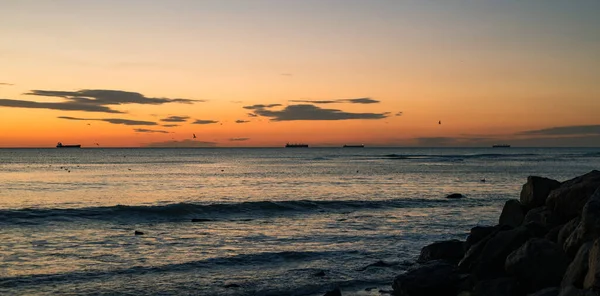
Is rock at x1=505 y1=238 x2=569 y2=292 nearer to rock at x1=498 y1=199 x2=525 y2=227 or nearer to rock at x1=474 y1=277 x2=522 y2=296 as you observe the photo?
rock at x1=474 y1=277 x2=522 y2=296

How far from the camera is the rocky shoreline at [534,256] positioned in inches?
442

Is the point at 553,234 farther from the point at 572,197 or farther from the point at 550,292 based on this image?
the point at 550,292

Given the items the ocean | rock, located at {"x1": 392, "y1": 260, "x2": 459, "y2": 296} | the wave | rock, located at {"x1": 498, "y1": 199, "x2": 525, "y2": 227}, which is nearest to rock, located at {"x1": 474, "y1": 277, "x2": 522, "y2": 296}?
rock, located at {"x1": 392, "y1": 260, "x2": 459, "y2": 296}

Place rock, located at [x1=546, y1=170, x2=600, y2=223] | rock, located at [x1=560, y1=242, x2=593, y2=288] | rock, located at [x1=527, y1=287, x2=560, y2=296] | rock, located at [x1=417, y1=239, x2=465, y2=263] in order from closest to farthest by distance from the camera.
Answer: rock, located at [x1=560, y1=242, x2=593, y2=288] → rock, located at [x1=527, y1=287, x2=560, y2=296] → rock, located at [x1=546, y1=170, x2=600, y2=223] → rock, located at [x1=417, y1=239, x2=465, y2=263]

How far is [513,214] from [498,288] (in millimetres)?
7466

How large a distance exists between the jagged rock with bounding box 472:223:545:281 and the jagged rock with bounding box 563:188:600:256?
5.96ft

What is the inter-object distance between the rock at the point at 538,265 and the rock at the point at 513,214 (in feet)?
21.5

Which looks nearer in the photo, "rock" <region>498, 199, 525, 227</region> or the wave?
"rock" <region>498, 199, 525, 227</region>

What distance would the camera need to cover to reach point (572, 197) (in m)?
16.2

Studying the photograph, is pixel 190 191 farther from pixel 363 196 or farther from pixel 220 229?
pixel 220 229

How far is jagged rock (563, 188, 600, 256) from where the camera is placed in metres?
11.9

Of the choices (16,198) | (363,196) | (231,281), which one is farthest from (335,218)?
(16,198)

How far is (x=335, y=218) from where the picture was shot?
33.2 meters

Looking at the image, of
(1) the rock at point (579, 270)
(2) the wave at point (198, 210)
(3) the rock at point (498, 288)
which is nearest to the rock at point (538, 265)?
(3) the rock at point (498, 288)
